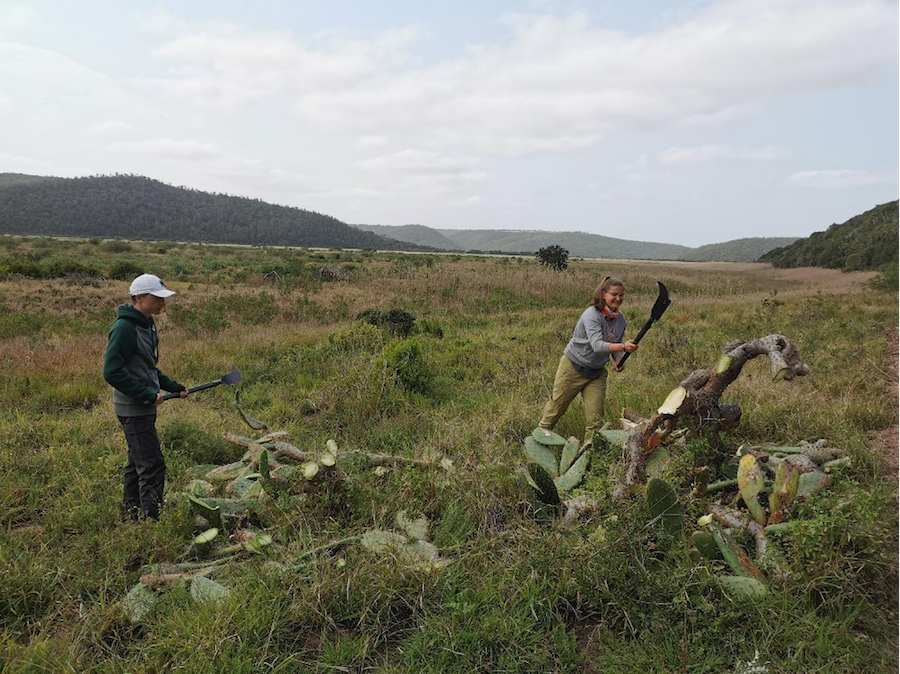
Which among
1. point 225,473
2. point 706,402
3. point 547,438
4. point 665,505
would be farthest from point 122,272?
point 665,505

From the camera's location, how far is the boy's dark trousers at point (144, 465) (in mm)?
3529

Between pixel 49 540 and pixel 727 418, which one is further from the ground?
pixel 727 418

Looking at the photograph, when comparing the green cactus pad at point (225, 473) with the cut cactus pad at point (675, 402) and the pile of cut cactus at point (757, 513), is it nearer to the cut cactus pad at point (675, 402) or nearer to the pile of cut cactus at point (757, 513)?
the cut cactus pad at point (675, 402)

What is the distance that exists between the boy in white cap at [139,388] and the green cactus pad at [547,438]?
9.35ft

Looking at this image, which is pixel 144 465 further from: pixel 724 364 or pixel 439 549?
pixel 724 364

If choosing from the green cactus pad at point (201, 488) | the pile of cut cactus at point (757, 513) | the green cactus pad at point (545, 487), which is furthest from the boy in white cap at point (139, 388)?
the pile of cut cactus at point (757, 513)

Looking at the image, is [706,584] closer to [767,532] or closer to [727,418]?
[767,532]

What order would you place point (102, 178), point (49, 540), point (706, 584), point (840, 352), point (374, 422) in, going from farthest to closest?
point (102, 178), point (840, 352), point (374, 422), point (49, 540), point (706, 584)

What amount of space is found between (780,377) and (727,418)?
27.9 inches

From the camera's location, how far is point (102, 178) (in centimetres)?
13962

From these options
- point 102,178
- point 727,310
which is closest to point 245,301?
point 727,310

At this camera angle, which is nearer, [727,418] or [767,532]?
[767,532]

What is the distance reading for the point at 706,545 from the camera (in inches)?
102

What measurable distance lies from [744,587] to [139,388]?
148 inches
